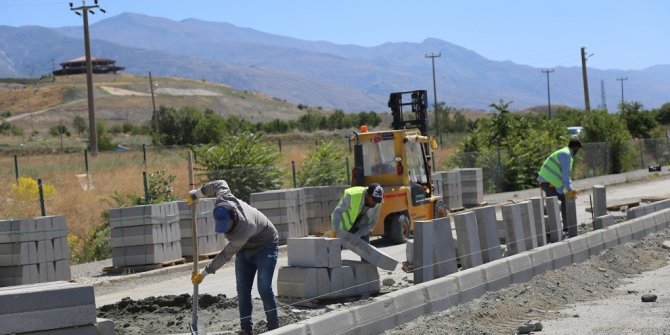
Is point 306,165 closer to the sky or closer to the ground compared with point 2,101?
closer to the ground

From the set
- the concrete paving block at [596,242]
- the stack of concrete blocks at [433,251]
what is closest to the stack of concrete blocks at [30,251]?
the stack of concrete blocks at [433,251]

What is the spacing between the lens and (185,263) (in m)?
18.0

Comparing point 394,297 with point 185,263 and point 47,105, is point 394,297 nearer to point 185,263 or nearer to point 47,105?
point 185,263

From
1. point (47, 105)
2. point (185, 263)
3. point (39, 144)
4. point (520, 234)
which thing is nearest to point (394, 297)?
point (520, 234)

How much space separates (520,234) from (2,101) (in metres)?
126

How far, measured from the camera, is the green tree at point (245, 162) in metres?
25.0

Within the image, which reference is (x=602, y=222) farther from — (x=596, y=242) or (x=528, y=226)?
(x=528, y=226)

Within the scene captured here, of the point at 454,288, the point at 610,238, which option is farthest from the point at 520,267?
the point at 610,238

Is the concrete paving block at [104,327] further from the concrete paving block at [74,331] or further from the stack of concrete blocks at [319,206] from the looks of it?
the stack of concrete blocks at [319,206]

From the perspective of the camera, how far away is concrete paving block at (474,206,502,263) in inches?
520

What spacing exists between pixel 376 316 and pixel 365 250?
2209 millimetres

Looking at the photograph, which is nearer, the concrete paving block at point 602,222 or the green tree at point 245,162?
the concrete paving block at point 602,222

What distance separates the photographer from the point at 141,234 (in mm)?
17297

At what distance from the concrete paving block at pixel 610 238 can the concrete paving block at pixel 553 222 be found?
0.67 meters
